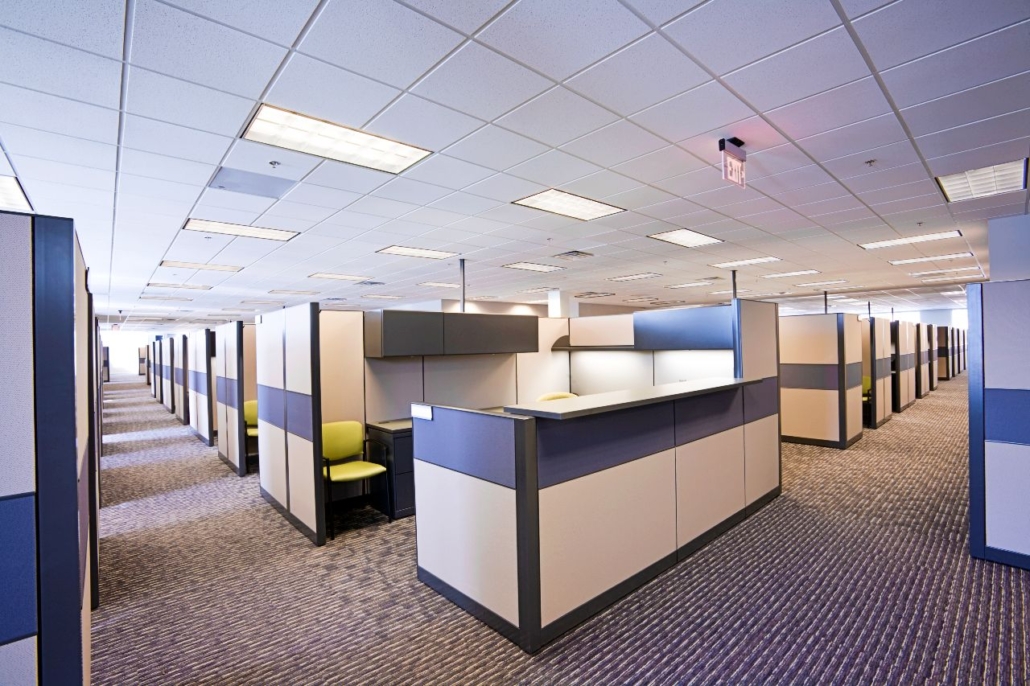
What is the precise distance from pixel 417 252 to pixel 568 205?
280cm

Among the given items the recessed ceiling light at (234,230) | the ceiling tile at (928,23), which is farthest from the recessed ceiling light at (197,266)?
the ceiling tile at (928,23)

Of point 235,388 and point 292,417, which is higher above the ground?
point 235,388

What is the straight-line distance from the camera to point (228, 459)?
6023 millimetres

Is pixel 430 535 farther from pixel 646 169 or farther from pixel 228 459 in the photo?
pixel 228 459

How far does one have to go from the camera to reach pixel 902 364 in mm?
8828

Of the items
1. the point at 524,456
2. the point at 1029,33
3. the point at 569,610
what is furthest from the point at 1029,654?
the point at 1029,33

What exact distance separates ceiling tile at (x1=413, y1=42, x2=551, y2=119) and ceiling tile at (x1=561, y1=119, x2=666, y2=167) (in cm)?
70

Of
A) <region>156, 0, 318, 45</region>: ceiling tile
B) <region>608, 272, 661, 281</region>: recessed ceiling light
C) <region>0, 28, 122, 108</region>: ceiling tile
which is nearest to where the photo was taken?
<region>156, 0, 318, 45</region>: ceiling tile

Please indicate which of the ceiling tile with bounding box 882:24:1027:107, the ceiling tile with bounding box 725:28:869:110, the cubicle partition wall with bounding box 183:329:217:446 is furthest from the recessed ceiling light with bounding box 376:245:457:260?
the ceiling tile with bounding box 882:24:1027:107

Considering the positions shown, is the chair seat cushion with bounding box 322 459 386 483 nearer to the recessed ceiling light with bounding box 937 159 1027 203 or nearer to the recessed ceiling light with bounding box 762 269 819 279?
the recessed ceiling light with bounding box 937 159 1027 203

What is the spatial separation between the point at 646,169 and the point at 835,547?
3097mm

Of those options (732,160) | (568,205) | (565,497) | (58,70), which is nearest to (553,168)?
(568,205)

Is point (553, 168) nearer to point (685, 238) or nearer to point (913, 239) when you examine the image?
point (685, 238)

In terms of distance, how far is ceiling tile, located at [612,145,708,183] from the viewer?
358cm
